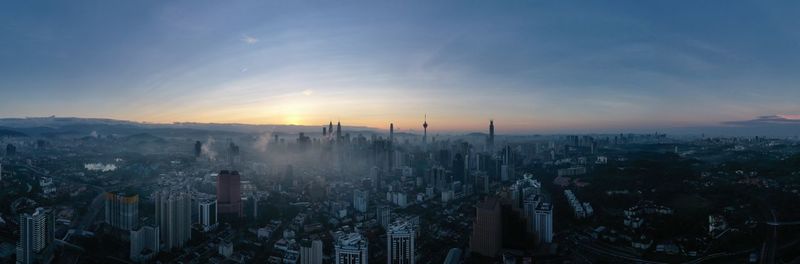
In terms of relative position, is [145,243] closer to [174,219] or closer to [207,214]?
[174,219]

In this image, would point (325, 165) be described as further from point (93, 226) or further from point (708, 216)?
point (708, 216)

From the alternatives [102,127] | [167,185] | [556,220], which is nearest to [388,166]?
[167,185]

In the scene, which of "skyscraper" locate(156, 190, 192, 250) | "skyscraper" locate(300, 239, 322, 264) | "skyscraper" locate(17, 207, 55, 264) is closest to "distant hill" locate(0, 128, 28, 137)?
"skyscraper" locate(17, 207, 55, 264)

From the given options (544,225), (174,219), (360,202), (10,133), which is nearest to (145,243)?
(174,219)

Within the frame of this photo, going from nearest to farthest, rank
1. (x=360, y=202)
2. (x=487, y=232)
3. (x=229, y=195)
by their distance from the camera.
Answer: (x=487, y=232), (x=229, y=195), (x=360, y=202)

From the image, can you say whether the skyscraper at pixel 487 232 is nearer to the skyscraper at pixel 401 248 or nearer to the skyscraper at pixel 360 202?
the skyscraper at pixel 401 248

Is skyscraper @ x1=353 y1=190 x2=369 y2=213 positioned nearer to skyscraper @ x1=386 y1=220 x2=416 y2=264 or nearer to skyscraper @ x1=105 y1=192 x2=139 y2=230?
skyscraper @ x1=386 y1=220 x2=416 y2=264

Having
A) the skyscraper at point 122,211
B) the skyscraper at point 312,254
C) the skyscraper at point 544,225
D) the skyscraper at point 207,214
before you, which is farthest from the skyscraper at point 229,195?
the skyscraper at point 544,225
